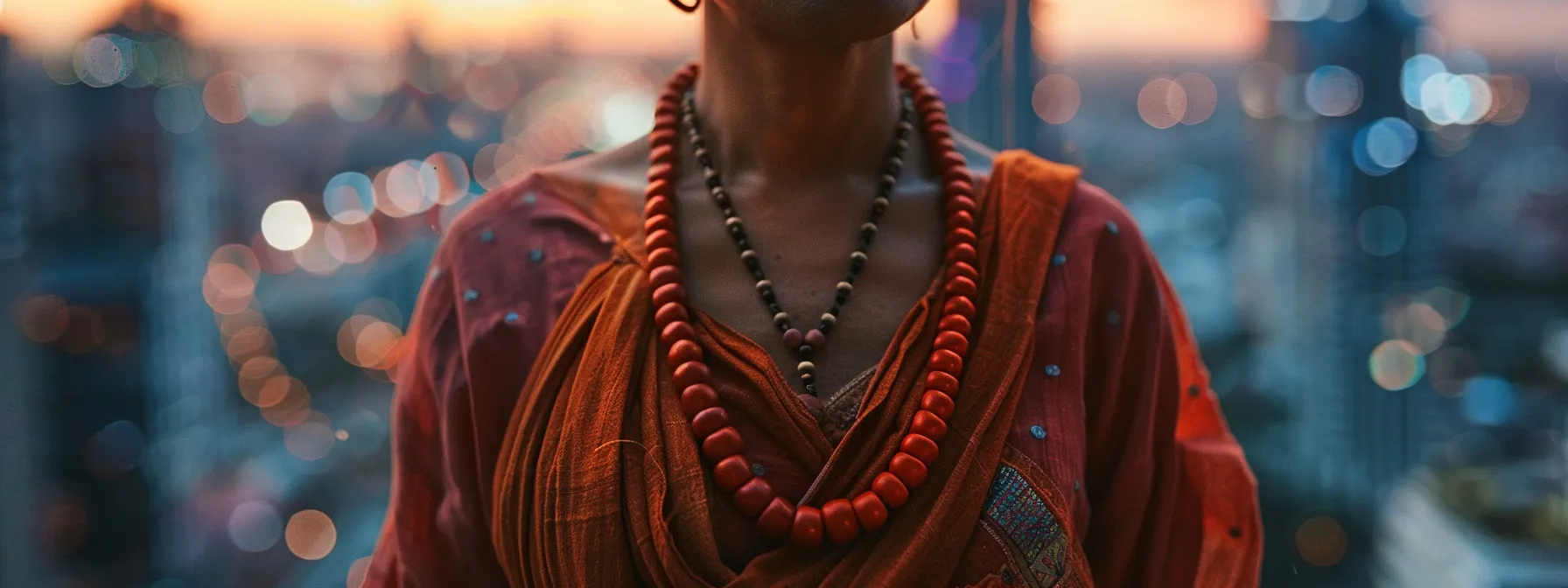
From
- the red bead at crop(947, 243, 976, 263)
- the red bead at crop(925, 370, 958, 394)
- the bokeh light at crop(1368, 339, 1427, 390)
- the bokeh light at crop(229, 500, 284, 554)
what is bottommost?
the bokeh light at crop(229, 500, 284, 554)

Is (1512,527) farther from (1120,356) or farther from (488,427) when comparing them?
(488,427)

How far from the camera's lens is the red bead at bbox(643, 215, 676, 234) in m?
1.06

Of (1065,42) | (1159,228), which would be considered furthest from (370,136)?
(1159,228)

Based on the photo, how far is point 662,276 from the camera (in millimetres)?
1025

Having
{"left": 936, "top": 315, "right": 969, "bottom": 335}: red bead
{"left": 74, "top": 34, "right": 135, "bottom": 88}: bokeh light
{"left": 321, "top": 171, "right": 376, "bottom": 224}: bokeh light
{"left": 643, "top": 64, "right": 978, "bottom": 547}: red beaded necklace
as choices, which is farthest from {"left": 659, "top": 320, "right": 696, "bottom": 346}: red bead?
{"left": 74, "top": 34, "right": 135, "bottom": 88}: bokeh light

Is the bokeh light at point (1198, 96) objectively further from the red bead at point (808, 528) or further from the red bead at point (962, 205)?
the red bead at point (808, 528)

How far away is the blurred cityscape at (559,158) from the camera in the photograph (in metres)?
1.94

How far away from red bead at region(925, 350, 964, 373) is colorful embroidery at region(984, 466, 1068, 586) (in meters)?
0.09

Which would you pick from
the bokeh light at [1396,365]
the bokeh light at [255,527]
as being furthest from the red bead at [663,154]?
the bokeh light at [1396,365]

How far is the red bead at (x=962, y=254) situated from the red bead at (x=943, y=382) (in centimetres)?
12

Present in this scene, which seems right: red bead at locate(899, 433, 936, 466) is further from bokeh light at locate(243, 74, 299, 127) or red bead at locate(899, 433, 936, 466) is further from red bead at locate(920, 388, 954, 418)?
bokeh light at locate(243, 74, 299, 127)

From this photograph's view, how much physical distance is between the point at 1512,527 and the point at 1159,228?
85 cm

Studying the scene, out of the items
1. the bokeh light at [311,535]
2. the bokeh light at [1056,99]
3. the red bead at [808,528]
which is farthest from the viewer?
the bokeh light at [311,535]

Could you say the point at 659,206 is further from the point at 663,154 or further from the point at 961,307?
the point at 961,307
